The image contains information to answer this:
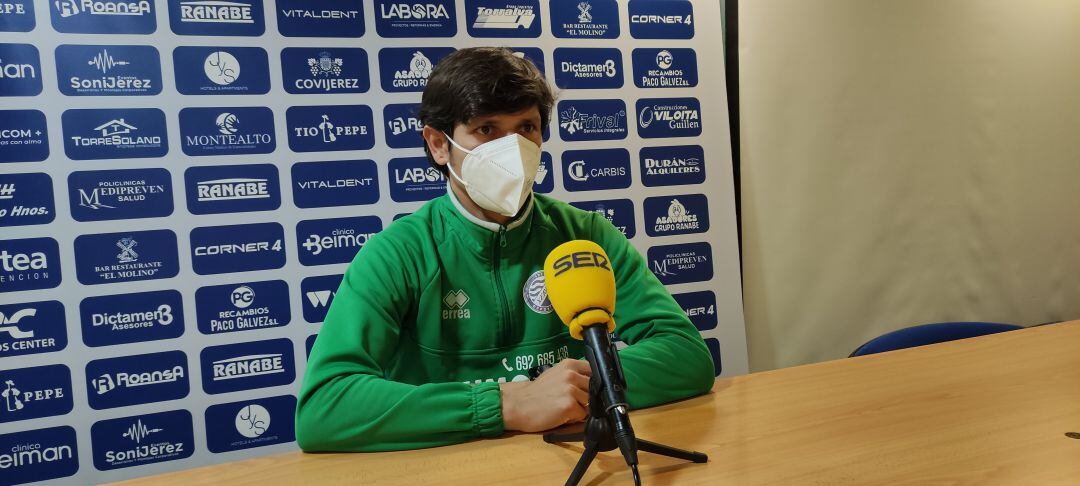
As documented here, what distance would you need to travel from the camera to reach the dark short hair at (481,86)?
138cm

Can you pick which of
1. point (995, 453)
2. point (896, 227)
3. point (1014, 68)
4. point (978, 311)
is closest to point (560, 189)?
point (896, 227)

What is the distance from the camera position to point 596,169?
282 centimetres

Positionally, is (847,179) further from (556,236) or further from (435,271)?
(435,271)

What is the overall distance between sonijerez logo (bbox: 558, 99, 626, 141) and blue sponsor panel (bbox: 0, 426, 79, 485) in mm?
1948

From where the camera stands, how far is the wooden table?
918 mm

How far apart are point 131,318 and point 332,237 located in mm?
673

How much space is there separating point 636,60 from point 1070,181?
95.1 inches

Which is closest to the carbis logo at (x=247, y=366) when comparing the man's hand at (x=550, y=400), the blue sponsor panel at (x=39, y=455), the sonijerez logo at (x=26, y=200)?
the blue sponsor panel at (x=39, y=455)

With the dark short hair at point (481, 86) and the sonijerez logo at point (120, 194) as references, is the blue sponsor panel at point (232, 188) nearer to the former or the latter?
the sonijerez logo at point (120, 194)

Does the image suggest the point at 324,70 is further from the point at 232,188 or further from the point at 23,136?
the point at 23,136

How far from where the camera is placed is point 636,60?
2.87 meters

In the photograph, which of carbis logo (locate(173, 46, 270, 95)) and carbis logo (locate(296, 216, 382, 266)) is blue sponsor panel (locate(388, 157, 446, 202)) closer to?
carbis logo (locate(296, 216, 382, 266))

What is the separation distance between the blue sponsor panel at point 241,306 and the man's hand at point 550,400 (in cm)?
155

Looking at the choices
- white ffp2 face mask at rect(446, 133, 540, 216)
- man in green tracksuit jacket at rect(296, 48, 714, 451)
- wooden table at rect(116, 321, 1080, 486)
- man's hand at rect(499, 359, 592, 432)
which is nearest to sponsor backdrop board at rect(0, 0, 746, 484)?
man in green tracksuit jacket at rect(296, 48, 714, 451)
